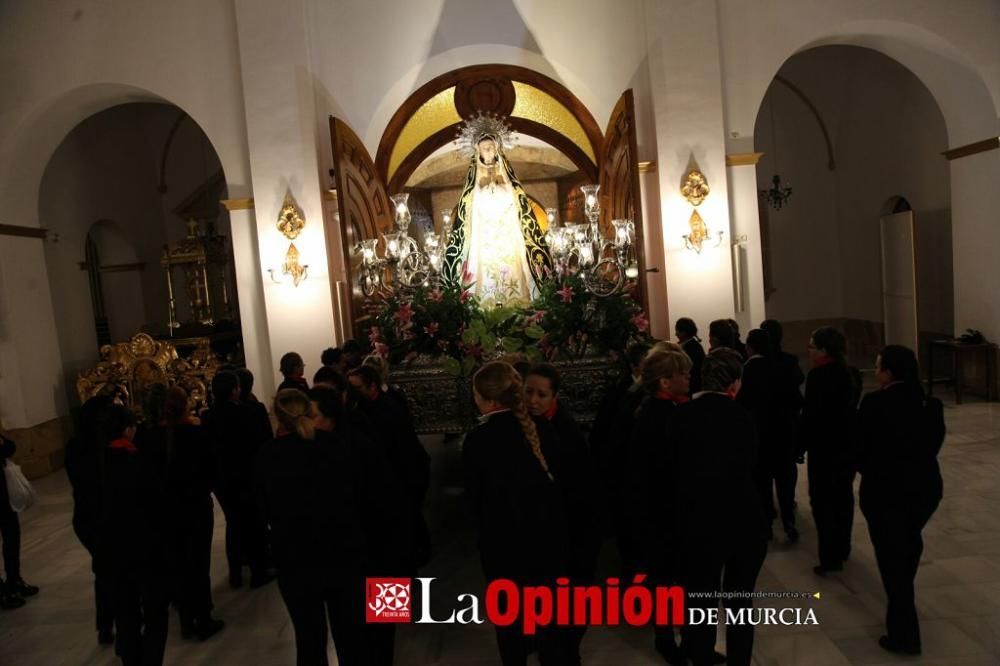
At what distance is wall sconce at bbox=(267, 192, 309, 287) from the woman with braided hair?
18.4 ft

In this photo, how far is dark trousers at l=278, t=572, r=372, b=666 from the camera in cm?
308

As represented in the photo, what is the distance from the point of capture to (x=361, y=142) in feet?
29.1

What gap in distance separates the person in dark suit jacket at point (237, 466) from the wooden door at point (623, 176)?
436cm

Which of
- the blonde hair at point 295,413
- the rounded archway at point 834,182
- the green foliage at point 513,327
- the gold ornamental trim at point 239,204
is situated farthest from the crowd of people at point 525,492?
the rounded archway at point 834,182

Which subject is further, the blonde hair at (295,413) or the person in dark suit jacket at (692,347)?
the person in dark suit jacket at (692,347)

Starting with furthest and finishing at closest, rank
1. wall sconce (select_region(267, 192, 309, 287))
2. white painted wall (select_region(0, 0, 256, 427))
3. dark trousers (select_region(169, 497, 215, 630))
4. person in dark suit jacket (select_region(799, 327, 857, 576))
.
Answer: white painted wall (select_region(0, 0, 256, 427))
wall sconce (select_region(267, 192, 309, 287))
person in dark suit jacket (select_region(799, 327, 857, 576))
dark trousers (select_region(169, 497, 215, 630))

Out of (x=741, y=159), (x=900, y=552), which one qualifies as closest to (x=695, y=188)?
(x=741, y=159)

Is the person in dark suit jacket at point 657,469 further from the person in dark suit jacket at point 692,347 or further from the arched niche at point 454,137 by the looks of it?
the arched niche at point 454,137

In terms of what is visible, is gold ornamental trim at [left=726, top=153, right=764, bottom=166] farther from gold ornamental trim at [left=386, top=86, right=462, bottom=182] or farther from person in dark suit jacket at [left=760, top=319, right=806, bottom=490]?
gold ornamental trim at [left=386, top=86, right=462, bottom=182]

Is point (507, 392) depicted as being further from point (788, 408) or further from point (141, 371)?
point (141, 371)

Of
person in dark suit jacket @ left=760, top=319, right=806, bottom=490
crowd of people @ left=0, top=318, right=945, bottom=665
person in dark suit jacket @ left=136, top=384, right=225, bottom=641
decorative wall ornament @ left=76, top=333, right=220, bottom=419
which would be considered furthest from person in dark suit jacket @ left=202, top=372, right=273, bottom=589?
decorative wall ornament @ left=76, top=333, right=220, bottom=419

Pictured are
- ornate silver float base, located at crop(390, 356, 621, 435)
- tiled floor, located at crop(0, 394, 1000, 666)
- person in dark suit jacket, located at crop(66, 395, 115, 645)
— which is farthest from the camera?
ornate silver float base, located at crop(390, 356, 621, 435)

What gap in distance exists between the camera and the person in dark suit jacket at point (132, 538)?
3.42 metres

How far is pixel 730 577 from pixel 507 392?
4.03 ft
